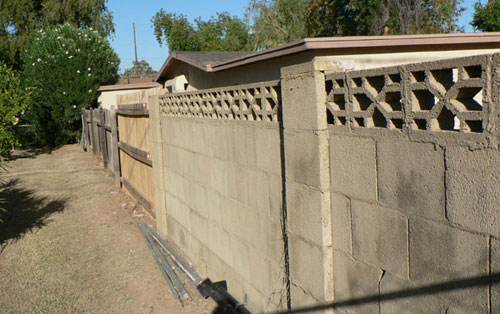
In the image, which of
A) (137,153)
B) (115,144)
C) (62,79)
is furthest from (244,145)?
(62,79)

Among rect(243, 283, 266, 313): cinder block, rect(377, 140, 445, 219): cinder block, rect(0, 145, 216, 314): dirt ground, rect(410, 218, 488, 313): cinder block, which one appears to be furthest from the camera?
rect(0, 145, 216, 314): dirt ground

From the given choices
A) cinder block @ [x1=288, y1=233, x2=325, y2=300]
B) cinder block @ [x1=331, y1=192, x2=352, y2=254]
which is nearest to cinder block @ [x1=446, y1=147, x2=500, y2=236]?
cinder block @ [x1=331, y1=192, x2=352, y2=254]

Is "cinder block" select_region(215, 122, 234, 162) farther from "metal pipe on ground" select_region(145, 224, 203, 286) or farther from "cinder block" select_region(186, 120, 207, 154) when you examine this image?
"metal pipe on ground" select_region(145, 224, 203, 286)

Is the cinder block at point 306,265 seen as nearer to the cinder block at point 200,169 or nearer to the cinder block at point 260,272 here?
the cinder block at point 260,272

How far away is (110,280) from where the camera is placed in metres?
6.40

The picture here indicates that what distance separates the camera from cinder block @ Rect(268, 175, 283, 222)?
160 inches

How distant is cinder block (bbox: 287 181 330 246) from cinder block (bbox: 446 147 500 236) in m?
1.10

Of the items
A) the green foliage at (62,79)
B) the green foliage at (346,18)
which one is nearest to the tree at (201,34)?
the green foliage at (346,18)

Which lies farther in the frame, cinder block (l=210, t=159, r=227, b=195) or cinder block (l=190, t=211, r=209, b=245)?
cinder block (l=190, t=211, r=209, b=245)

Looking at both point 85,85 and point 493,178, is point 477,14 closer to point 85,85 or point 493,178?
point 85,85

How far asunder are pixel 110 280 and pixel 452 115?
516 cm

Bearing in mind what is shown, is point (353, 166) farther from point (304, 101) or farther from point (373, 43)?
point (373, 43)

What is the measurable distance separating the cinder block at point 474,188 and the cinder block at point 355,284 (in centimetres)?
78

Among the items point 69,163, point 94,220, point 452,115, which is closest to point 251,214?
point 452,115
